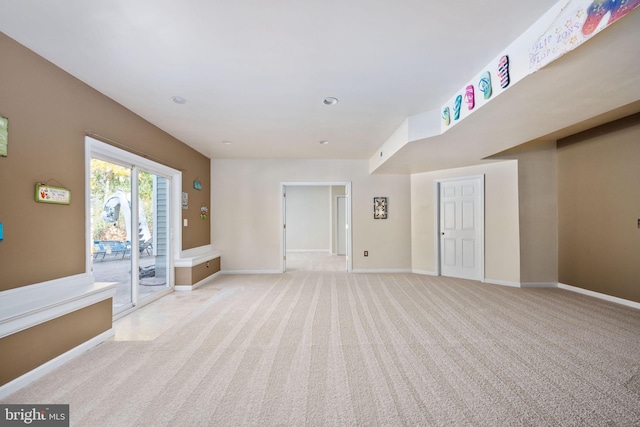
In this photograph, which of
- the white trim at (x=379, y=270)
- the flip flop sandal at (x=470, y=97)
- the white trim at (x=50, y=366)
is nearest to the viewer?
the white trim at (x=50, y=366)

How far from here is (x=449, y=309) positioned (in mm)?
3645

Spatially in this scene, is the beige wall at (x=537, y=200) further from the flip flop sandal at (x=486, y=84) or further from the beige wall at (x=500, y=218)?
the flip flop sandal at (x=486, y=84)

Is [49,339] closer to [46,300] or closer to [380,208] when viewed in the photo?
[46,300]

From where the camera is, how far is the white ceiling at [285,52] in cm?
179

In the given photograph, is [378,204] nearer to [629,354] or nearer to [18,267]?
[629,354]

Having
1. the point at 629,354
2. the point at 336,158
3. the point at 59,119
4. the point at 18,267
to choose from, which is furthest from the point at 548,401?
the point at 336,158

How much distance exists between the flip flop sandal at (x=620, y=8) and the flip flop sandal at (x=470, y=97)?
4.04 feet

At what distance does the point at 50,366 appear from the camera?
2232mm

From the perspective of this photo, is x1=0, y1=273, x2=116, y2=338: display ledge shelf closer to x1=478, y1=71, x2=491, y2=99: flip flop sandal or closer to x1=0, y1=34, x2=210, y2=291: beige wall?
x1=0, y1=34, x2=210, y2=291: beige wall

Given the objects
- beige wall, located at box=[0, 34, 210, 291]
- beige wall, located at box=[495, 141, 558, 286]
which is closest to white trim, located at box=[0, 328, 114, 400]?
beige wall, located at box=[0, 34, 210, 291]

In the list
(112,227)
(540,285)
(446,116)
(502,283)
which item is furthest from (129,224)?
(540,285)

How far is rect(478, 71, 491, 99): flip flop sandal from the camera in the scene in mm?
2412

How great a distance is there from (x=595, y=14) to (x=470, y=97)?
3.92 feet

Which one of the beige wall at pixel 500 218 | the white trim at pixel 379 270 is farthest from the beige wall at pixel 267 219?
the beige wall at pixel 500 218
